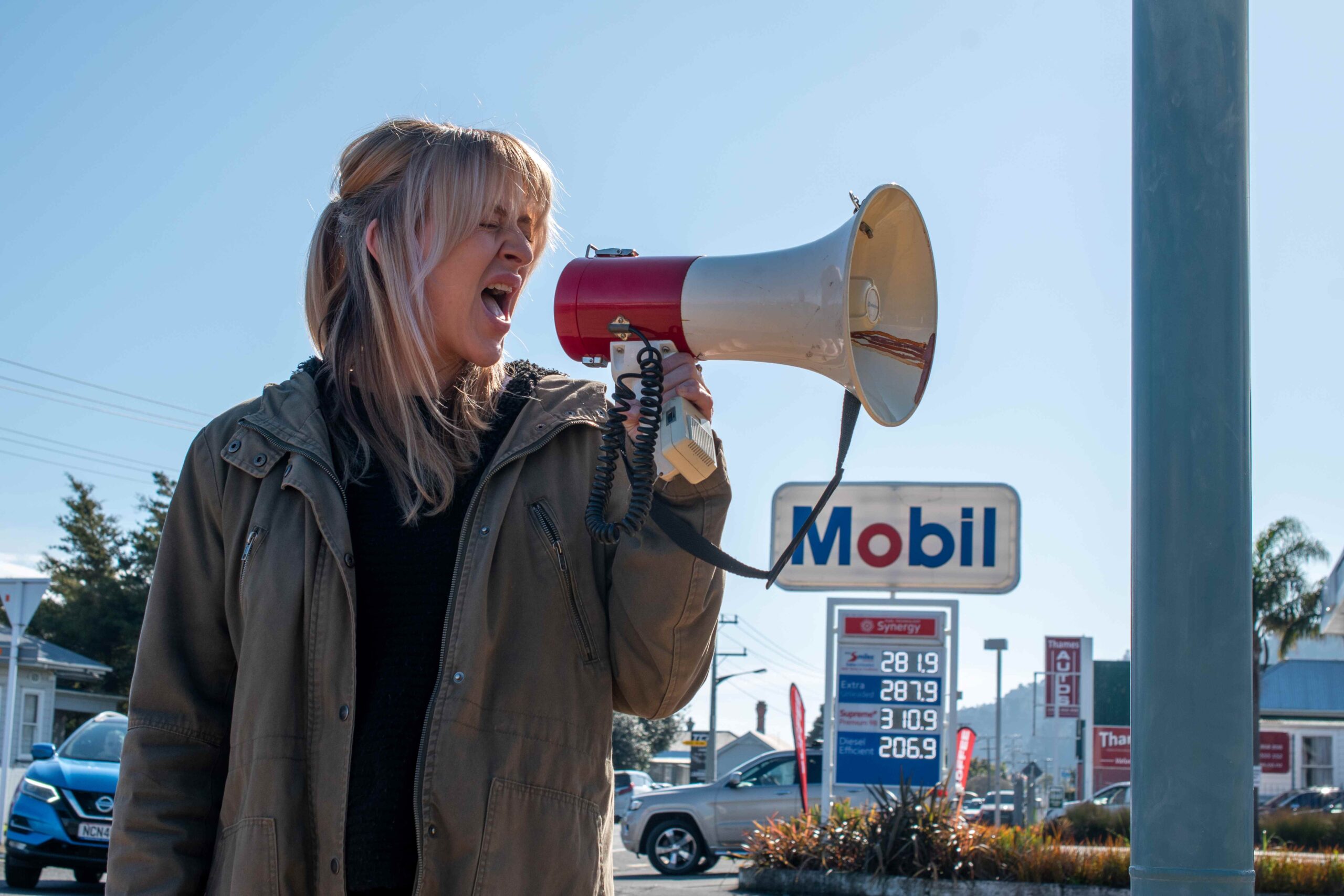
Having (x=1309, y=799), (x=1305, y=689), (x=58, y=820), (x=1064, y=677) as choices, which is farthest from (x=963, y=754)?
(x=1305, y=689)

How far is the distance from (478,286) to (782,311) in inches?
21.5

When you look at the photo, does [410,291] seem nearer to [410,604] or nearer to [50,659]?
[410,604]

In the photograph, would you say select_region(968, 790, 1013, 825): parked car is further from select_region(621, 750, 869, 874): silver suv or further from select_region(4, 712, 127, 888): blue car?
select_region(4, 712, 127, 888): blue car

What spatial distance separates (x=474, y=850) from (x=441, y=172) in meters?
1.14

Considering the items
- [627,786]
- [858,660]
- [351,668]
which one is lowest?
[627,786]

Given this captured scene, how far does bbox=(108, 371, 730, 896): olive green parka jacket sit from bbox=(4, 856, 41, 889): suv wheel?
9.40 meters

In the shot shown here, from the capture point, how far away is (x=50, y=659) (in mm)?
29312

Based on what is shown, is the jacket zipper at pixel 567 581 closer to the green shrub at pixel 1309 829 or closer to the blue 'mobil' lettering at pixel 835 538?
the blue 'mobil' lettering at pixel 835 538

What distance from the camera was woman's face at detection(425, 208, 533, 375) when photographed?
228cm

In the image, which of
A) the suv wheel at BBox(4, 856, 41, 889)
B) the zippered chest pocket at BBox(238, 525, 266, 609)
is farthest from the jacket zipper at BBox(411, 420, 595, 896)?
the suv wheel at BBox(4, 856, 41, 889)

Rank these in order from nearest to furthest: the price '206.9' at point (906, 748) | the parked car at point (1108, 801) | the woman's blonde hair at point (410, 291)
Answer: the woman's blonde hair at point (410, 291), the price '206.9' at point (906, 748), the parked car at point (1108, 801)

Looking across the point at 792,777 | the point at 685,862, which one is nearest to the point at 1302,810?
the point at 792,777

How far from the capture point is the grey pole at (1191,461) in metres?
2.36

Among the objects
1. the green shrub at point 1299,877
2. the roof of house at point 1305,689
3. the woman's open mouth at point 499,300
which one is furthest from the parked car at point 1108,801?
the woman's open mouth at point 499,300
